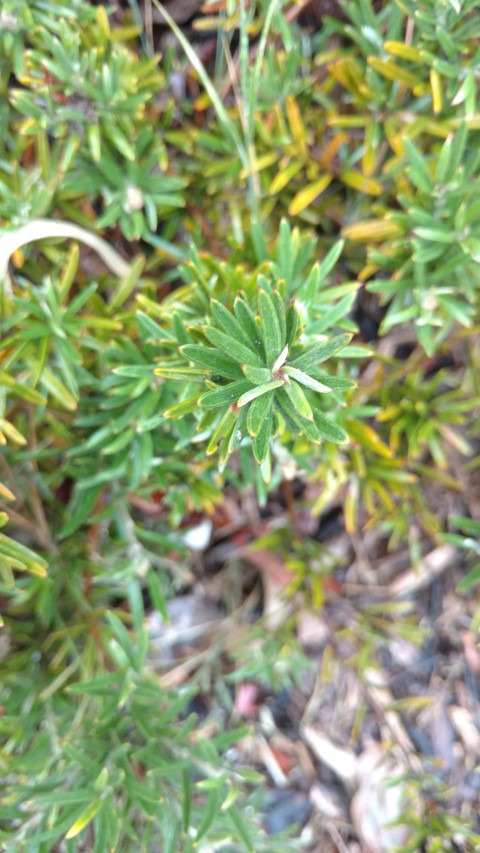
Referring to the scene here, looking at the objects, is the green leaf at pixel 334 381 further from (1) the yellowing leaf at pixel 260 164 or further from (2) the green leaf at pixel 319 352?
(1) the yellowing leaf at pixel 260 164

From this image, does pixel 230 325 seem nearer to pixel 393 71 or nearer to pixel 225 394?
pixel 225 394

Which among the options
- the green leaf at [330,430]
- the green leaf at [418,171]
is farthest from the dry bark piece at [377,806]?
the green leaf at [418,171]

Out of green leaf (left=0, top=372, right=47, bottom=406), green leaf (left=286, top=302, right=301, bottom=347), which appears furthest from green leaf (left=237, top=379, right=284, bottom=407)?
green leaf (left=0, top=372, right=47, bottom=406)

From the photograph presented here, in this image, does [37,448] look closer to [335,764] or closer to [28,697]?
[28,697]

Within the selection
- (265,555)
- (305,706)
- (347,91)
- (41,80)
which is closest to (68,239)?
(41,80)

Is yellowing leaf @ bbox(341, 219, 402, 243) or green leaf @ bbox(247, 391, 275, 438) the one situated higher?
green leaf @ bbox(247, 391, 275, 438)

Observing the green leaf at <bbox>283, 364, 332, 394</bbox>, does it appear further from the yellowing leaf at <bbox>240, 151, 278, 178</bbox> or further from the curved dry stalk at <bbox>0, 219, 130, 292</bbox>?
the yellowing leaf at <bbox>240, 151, 278, 178</bbox>
